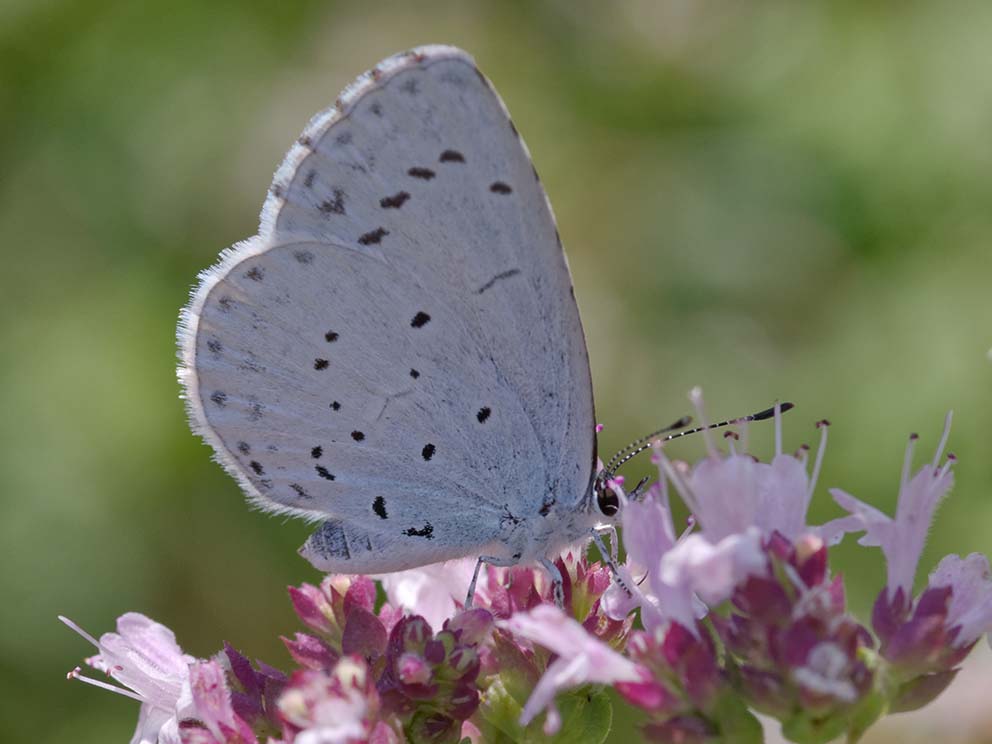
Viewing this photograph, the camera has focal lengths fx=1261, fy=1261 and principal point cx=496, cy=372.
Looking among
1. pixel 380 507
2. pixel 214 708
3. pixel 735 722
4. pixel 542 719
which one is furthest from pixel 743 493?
pixel 214 708

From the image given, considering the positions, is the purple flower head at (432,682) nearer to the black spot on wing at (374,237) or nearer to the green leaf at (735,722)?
the green leaf at (735,722)

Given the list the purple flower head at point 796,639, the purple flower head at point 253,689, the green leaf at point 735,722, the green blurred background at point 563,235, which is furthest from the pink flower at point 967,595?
the green blurred background at point 563,235

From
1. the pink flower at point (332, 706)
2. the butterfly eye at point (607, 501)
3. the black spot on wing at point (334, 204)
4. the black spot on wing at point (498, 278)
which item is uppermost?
the black spot on wing at point (334, 204)

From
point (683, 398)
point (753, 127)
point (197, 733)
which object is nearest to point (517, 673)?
point (197, 733)

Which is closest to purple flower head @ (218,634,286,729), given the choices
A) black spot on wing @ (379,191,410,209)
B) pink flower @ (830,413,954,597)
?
black spot on wing @ (379,191,410,209)

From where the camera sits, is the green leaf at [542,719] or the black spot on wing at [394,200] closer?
the green leaf at [542,719]

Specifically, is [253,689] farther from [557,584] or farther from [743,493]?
[743,493]

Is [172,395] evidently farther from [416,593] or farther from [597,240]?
[416,593]

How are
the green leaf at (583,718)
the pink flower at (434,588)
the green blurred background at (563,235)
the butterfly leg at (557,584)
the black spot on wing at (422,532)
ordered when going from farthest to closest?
1. the green blurred background at (563,235)
2. the pink flower at (434,588)
3. the black spot on wing at (422,532)
4. the butterfly leg at (557,584)
5. the green leaf at (583,718)

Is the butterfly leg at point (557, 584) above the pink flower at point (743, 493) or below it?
below
